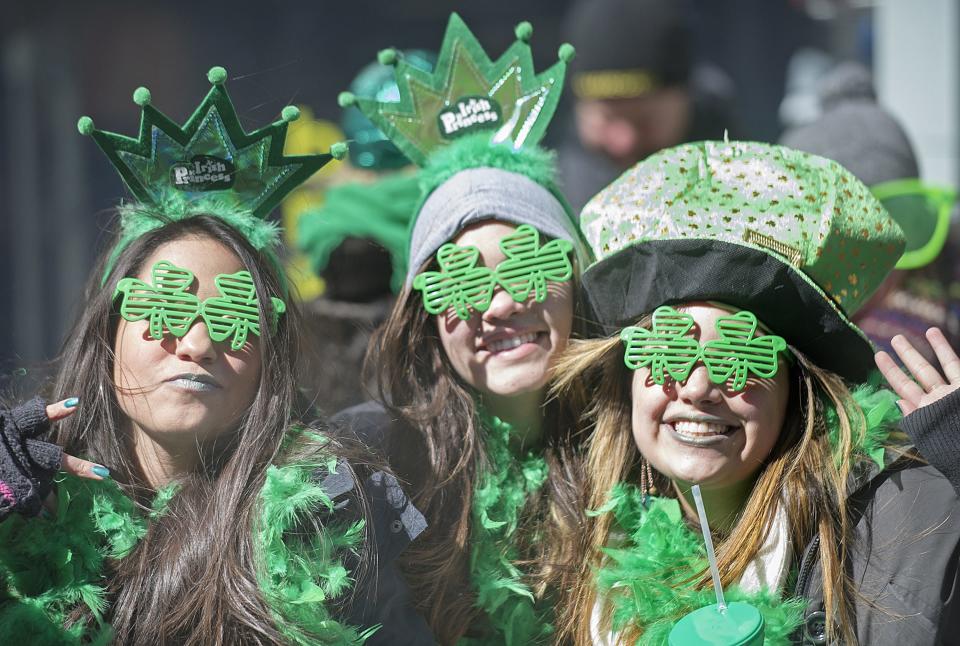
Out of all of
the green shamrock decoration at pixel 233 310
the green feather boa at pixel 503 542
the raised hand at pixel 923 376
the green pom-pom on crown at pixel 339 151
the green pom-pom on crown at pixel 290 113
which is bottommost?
the green feather boa at pixel 503 542

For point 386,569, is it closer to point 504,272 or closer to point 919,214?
point 504,272

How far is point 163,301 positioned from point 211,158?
31cm

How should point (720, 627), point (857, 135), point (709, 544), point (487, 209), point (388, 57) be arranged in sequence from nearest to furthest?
point (720, 627), point (709, 544), point (487, 209), point (388, 57), point (857, 135)

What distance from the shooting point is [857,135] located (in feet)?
11.0

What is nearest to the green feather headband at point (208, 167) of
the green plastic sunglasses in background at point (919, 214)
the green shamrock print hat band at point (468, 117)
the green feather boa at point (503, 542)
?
the green shamrock print hat band at point (468, 117)

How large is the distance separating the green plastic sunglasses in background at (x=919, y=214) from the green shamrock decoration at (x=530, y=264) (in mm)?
1199

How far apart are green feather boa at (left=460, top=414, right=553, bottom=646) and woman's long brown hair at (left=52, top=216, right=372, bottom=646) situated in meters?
0.35

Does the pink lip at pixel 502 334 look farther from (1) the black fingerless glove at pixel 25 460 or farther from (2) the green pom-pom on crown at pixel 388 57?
(1) the black fingerless glove at pixel 25 460

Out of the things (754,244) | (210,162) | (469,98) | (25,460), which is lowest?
(25,460)

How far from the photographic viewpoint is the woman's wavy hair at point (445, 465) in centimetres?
218

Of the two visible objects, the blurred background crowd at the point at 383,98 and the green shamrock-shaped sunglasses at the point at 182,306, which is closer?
the green shamrock-shaped sunglasses at the point at 182,306

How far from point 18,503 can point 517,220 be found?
1044 millimetres

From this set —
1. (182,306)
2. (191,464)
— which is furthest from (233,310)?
(191,464)

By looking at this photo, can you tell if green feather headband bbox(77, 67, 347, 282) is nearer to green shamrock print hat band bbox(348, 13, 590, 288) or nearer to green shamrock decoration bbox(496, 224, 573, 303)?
green shamrock print hat band bbox(348, 13, 590, 288)
